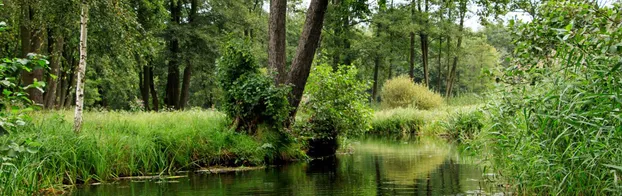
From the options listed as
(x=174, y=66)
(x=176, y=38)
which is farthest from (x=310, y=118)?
(x=174, y=66)

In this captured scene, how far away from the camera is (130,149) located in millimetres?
7793

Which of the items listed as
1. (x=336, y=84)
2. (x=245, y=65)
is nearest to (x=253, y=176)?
(x=245, y=65)

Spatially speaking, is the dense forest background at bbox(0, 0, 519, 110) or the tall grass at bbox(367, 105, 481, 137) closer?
the dense forest background at bbox(0, 0, 519, 110)

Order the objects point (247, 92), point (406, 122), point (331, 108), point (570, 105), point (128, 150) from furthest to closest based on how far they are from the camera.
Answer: point (406, 122) → point (331, 108) → point (247, 92) → point (128, 150) → point (570, 105)

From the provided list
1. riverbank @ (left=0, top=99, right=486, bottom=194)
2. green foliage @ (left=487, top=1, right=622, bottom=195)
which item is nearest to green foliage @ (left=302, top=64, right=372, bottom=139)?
riverbank @ (left=0, top=99, right=486, bottom=194)

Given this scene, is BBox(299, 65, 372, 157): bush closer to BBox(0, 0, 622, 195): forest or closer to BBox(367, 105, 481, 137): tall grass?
BBox(0, 0, 622, 195): forest

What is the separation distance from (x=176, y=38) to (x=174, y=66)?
1.72 metres

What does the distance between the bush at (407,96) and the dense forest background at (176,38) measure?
3419mm

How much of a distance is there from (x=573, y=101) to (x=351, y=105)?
23.9 ft

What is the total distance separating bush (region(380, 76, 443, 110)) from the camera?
25.2 meters

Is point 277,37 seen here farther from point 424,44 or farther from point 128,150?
point 424,44

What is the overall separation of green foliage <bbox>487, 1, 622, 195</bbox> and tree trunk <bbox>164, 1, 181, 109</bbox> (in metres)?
20.2

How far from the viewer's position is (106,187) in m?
6.74

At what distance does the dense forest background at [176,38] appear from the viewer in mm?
10383
